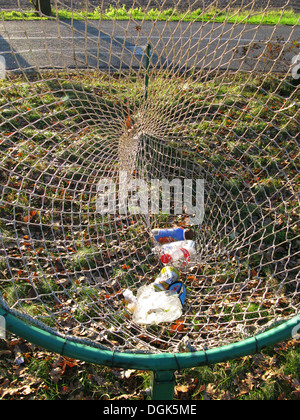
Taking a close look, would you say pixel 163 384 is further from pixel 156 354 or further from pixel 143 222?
Answer: pixel 143 222

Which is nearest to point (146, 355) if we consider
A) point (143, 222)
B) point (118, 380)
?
point (118, 380)

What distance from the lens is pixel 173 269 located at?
3148 millimetres

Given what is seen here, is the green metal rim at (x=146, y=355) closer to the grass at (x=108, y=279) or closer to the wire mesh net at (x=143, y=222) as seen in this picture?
the grass at (x=108, y=279)

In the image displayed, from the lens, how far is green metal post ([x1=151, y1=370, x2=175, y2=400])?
5.98ft

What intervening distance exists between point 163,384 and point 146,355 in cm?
Answer: 27

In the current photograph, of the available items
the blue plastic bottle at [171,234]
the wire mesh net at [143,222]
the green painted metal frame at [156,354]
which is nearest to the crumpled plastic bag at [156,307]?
the wire mesh net at [143,222]

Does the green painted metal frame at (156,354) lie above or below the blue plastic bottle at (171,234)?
above

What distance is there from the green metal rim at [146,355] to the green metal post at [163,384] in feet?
0.31

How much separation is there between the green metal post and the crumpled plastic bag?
827 millimetres

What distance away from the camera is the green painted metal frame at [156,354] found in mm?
1620

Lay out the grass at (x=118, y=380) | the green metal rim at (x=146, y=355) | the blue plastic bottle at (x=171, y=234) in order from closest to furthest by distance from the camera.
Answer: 1. the green metal rim at (x=146, y=355)
2. the grass at (x=118, y=380)
3. the blue plastic bottle at (x=171, y=234)

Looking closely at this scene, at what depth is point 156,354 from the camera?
1.76 m
